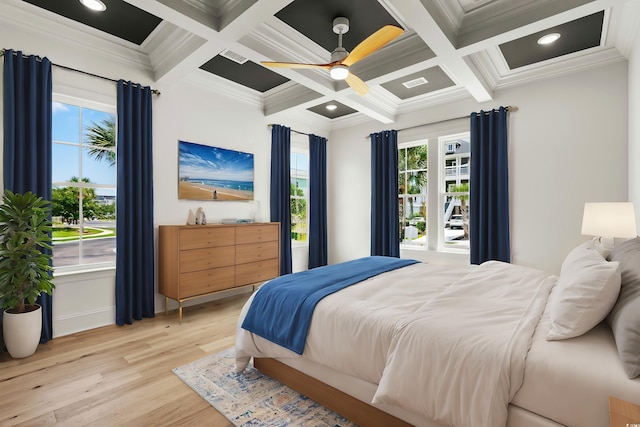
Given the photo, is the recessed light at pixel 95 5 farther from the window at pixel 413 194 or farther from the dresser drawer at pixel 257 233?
the window at pixel 413 194

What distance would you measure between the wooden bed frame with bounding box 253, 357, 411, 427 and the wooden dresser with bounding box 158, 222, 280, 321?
1574mm

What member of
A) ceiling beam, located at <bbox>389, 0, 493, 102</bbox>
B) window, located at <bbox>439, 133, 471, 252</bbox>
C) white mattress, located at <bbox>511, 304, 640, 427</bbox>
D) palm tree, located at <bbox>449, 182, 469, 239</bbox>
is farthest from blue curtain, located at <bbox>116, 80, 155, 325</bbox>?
palm tree, located at <bbox>449, 182, 469, 239</bbox>

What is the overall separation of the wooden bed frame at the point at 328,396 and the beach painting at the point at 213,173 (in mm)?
2491

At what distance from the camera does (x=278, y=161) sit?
508 centimetres

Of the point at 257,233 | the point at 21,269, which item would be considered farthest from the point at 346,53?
the point at 21,269

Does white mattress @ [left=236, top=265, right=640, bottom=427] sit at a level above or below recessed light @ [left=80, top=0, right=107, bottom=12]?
below

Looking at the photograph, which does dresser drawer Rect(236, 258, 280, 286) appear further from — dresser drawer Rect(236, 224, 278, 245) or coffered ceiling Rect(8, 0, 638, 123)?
coffered ceiling Rect(8, 0, 638, 123)

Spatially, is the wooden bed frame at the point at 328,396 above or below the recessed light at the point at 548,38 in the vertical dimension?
below

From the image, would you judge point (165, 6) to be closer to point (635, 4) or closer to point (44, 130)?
point (44, 130)

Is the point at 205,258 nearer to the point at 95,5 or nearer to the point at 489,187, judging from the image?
the point at 95,5

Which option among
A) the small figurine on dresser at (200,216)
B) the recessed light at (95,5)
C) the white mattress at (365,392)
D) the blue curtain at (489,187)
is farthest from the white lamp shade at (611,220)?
the recessed light at (95,5)

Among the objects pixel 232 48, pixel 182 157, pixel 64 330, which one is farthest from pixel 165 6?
pixel 64 330

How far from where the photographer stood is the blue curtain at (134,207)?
3.43 meters

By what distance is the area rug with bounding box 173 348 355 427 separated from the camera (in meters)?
1.90
